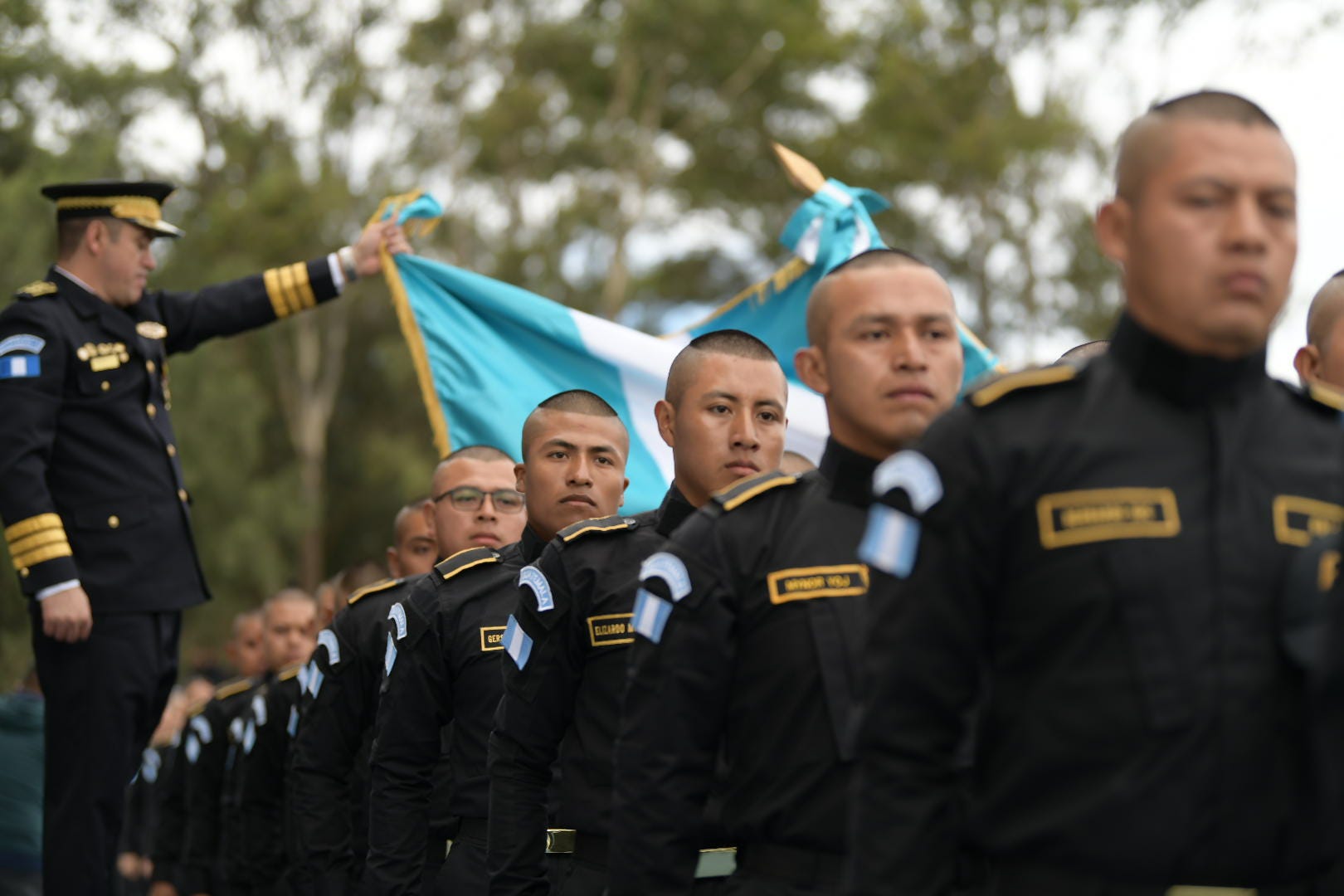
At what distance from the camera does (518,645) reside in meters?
4.94

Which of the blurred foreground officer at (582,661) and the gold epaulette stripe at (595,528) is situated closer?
the blurred foreground officer at (582,661)

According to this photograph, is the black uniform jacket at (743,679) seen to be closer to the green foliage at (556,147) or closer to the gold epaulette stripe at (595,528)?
the gold epaulette stripe at (595,528)

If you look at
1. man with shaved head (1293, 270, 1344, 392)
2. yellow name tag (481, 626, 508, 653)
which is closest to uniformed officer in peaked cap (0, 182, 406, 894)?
yellow name tag (481, 626, 508, 653)

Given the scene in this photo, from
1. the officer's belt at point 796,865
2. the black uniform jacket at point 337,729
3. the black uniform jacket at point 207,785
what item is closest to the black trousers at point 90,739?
the black uniform jacket at point 337,729

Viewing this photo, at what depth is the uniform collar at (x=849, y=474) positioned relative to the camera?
3734 millimetres

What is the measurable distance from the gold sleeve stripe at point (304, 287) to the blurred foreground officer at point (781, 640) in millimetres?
4239

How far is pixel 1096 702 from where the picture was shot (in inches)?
101

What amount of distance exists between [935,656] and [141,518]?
15.5 feet

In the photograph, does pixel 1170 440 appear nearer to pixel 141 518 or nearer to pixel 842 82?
pixel 141 518

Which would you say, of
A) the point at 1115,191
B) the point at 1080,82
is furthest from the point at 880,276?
the point at 1080,82

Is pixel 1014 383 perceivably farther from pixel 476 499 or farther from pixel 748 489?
pixel 476 499

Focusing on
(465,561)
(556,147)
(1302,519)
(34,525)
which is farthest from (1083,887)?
(556,147)

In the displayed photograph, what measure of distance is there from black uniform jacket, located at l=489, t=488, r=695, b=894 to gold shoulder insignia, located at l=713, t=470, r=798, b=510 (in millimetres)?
1060

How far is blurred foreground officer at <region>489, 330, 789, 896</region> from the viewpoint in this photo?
4801mm
